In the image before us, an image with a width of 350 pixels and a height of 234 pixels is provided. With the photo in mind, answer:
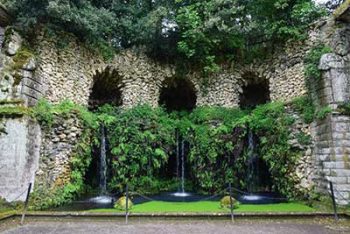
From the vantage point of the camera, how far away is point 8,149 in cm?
784

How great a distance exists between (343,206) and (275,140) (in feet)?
9.68

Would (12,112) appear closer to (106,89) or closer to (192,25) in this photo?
(106,89)

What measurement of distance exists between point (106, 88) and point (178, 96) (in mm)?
4044

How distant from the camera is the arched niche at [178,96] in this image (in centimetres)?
1446

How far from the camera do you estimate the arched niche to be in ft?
47.5

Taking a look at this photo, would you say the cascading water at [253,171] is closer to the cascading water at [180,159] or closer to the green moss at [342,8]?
the cascading water at [180,159]

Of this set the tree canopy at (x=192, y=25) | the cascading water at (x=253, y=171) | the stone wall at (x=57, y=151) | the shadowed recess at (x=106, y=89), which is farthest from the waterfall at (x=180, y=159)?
the stone wall at (x=57, y=151)

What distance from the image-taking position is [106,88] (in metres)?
14.2

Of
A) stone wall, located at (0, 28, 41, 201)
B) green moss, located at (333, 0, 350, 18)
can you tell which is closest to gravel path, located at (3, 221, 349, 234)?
stone wall, located at (0, 28, 41, 201)

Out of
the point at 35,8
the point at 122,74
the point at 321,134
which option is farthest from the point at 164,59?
the point at 321,134

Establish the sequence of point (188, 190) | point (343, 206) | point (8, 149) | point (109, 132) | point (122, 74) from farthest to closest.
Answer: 1. point (122, 74)
2. point (188, 190)
3. point (109, 132)
4. point (8, 149)
5. point (343, 206)

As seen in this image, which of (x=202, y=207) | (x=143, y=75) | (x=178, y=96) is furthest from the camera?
(x=178, y=96)

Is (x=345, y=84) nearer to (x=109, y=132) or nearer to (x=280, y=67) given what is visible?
(x=280, y=67)

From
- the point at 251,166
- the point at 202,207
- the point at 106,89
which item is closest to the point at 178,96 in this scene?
the point at 106,89
